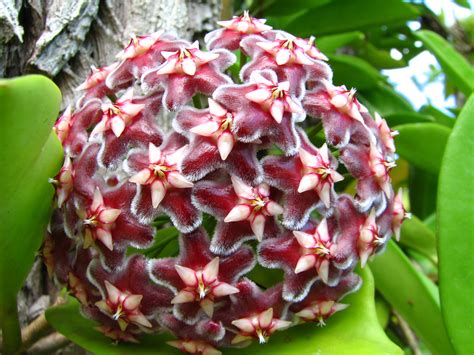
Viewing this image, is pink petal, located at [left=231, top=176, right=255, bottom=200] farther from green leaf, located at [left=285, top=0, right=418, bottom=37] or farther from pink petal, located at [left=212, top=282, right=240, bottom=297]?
green leaf, located at [left=285, top=0, right=418, bottom=37]

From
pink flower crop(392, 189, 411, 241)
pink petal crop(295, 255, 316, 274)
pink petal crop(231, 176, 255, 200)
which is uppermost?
pink petal crop(231, 176, 255, 200)

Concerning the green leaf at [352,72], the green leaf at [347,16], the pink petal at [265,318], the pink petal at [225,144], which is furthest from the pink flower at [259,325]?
the green leaf at [347,16]

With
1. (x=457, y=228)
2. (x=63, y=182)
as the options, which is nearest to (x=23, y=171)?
(x=63, y=182)

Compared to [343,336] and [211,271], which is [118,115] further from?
[343,336]

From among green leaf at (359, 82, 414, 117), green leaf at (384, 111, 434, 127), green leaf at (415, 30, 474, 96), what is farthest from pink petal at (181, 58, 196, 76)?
green leaf at (359, 82, 414, 117)

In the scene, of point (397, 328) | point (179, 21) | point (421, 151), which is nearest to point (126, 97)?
point (179, 21)

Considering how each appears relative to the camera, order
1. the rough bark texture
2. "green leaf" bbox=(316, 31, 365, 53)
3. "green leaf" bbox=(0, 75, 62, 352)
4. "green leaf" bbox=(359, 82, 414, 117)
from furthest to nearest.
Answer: "green leaf" bbox=(359, 82, 414, 117) < "green leaf" bbox=(316, 31, 365, 53) < the rough bark texture < "green leaf" bbox=(0, 75, 62, 352)

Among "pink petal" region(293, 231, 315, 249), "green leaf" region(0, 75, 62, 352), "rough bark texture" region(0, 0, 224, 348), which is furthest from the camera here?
"rough bark texture" region(0, 0, 224, 348)
